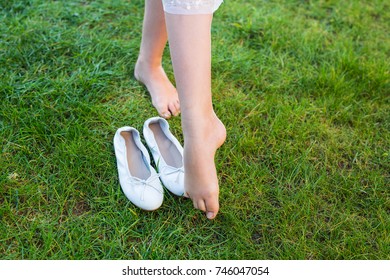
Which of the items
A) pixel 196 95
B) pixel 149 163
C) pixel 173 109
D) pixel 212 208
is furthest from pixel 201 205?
pixel 173 109

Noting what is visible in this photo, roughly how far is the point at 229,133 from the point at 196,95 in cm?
60

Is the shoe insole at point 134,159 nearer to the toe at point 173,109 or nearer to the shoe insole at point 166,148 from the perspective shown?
the shoe insole at point 166,148

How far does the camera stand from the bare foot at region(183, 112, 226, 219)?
1421 mm

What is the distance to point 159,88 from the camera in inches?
80.0

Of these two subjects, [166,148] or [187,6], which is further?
[166,148]

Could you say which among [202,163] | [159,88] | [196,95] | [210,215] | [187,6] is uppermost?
[187,6]

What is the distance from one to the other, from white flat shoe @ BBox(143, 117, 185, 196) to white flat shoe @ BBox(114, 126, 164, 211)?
0.03 metres

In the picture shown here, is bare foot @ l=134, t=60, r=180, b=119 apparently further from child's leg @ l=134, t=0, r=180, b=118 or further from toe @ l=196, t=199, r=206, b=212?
toe @ l=196, t=199, r=206, b=212

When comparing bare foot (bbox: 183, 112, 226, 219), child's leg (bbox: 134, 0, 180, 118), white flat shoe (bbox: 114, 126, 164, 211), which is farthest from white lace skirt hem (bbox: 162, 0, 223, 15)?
white flat shoe (bbox: 114, 126, 164, 211)

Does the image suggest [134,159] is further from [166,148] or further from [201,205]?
[201,205]

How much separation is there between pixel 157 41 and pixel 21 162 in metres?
0.70

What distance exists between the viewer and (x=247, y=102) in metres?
2.07

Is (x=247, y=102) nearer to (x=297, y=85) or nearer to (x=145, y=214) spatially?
(x=297, y=85)
